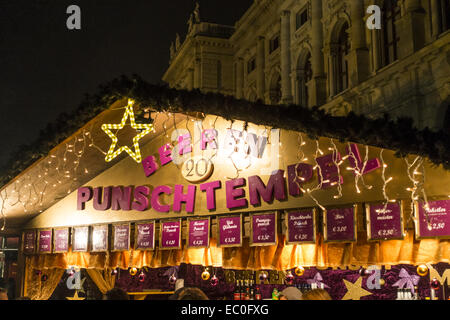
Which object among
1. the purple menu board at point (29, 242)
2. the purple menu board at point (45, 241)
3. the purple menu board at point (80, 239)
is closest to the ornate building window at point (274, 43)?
the purple menu board at point (29, 242)

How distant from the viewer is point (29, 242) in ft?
39.4

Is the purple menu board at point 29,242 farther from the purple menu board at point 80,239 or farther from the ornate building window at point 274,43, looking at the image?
the ornate building window at point 274,43

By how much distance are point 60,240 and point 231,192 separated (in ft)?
17.1

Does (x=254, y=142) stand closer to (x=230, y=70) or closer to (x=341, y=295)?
(x=341, y=295)

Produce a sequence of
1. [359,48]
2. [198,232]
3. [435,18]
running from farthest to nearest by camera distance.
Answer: [359,48]
[435,18]
[198,232]

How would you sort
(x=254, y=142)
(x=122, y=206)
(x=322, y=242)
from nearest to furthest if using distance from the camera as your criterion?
(x=322, y=242) < (x=254, y=142) < (x=122, y=206)

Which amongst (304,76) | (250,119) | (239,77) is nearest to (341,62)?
(304,76)

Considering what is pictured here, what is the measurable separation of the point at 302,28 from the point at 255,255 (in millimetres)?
20373

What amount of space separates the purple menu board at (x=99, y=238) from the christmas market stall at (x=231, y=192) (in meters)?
0.04

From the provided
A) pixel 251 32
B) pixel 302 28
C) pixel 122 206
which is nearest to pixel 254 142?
pixel 122 206

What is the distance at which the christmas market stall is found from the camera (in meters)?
6.30

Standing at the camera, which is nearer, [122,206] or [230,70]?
[122,206]

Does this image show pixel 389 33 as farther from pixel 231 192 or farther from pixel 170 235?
pixel 170 235

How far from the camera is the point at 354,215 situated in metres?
6.68
